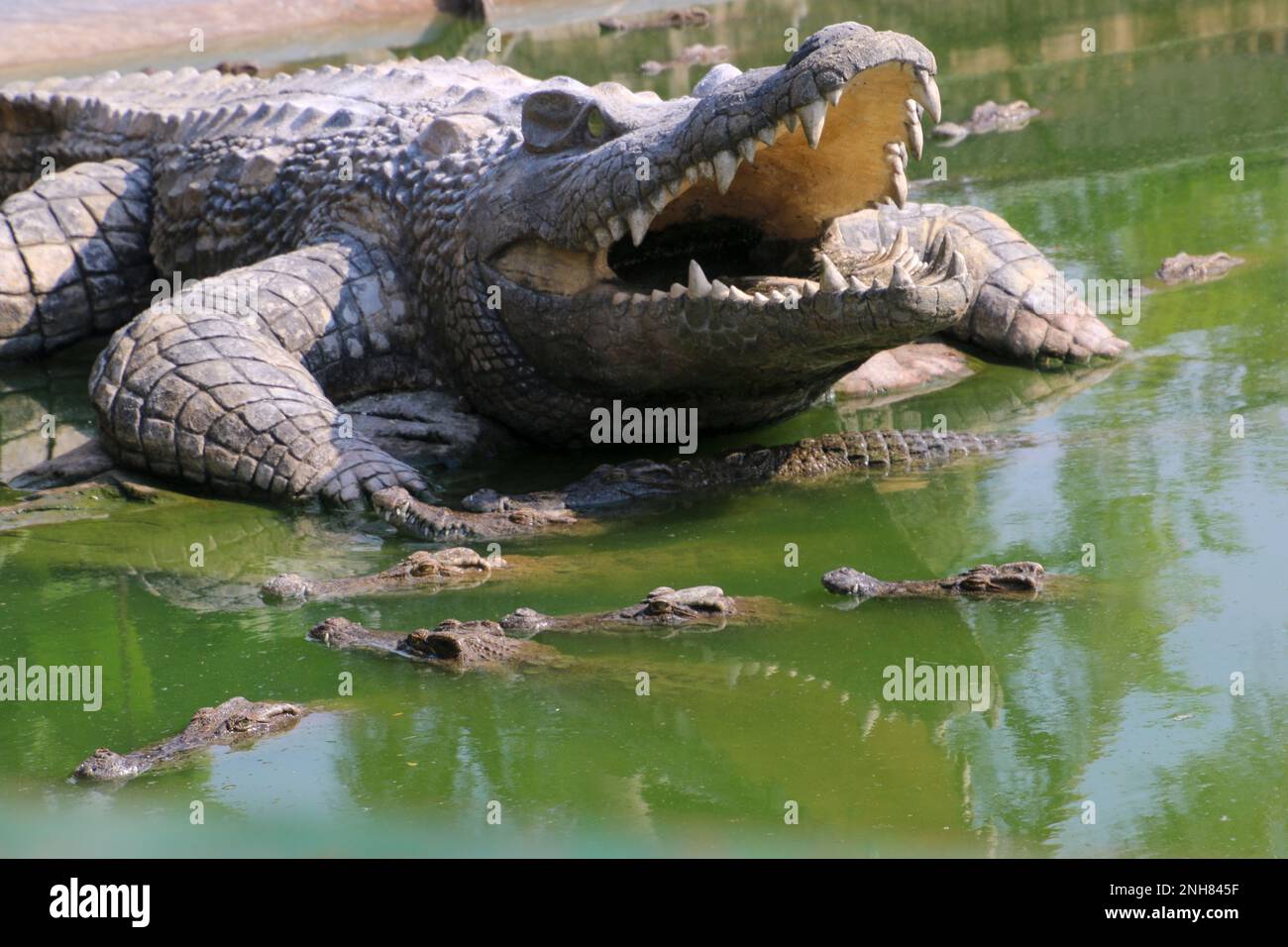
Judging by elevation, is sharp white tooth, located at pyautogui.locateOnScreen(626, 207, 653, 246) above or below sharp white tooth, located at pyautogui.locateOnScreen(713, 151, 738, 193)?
below

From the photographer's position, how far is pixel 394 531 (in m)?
6.04

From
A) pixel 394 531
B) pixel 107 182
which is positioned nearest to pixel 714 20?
pixel 107 182

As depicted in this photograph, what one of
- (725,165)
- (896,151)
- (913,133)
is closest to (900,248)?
(896,151)

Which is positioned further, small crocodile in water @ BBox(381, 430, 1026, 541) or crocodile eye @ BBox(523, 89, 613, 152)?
crocodile eye @ BBox(523, 89, 613, 152)

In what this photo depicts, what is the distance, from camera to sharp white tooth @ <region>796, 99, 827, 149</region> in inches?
214

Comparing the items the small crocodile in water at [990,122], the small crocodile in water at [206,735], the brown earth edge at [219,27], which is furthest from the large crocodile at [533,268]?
the brown earth edge at [219,27]

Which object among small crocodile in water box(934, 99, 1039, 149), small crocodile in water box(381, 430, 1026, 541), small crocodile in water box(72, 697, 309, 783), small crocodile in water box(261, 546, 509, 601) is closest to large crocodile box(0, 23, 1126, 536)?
small crocodile in water box(381, 430, 1026, 541)

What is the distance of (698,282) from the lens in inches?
238

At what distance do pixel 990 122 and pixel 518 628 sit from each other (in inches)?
325

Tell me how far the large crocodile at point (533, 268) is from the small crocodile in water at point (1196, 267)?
847 mm

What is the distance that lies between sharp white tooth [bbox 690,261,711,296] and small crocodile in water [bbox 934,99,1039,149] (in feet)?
20.2

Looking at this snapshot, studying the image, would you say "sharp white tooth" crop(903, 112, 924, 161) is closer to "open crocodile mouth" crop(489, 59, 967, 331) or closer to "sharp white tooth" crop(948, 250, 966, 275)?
A: "open crocodile mouth" crop(489, 59, 967, 331)

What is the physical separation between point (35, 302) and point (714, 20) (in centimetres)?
1081

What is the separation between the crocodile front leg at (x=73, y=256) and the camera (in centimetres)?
853
